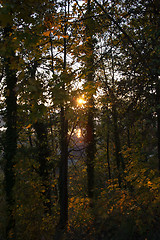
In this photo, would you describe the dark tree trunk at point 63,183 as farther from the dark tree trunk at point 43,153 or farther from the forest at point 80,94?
the dark tree trunk at point 43,153

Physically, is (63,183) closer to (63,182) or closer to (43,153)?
(63,182)

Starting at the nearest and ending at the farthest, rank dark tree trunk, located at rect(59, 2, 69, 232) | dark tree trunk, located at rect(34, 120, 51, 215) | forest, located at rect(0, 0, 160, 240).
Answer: forest, located at rect(0, 0, 160, 240), dark tree trunk, located at rect(59, 2, 69, 232), dark tree trunk, located at rect(34, 120, 51, 215)

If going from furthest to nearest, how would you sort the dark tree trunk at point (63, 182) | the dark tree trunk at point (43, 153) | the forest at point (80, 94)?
the dark tree trunk at point (43, 153), the dark tree trunk at point (63, 182), the forest at point (80, 94)

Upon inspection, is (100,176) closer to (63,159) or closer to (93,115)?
(93,115)

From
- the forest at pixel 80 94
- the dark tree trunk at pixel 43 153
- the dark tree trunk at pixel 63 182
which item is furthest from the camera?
the dark tree trunk at pixel 43 153

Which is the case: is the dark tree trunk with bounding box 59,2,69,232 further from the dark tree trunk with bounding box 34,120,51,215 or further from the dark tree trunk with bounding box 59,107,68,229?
the dark tree trunk with bounding box 34,120,51,215

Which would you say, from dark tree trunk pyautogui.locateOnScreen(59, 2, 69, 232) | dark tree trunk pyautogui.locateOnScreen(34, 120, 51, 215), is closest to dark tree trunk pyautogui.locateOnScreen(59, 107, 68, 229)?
dark tree trunk pyautogui.locateOnScreen(59, 2, 69, 232)

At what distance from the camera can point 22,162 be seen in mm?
3594

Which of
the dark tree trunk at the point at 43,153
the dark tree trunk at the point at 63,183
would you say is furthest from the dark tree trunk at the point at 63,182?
the dark tree trunk at the point at 43,153

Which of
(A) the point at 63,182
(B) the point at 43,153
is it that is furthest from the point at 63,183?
(B) the point at 43,153

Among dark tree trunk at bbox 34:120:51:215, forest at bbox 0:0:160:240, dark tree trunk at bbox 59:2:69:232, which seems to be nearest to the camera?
forest at bbox 0:0:160:240

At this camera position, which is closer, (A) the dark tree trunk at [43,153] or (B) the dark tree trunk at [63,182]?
(B) the dark tree trunk at [63,182]

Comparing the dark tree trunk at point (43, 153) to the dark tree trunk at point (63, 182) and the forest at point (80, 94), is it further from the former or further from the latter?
the dark tree trunk at point (63, 182)

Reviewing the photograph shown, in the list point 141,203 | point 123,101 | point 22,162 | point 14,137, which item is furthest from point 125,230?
point 14,137
